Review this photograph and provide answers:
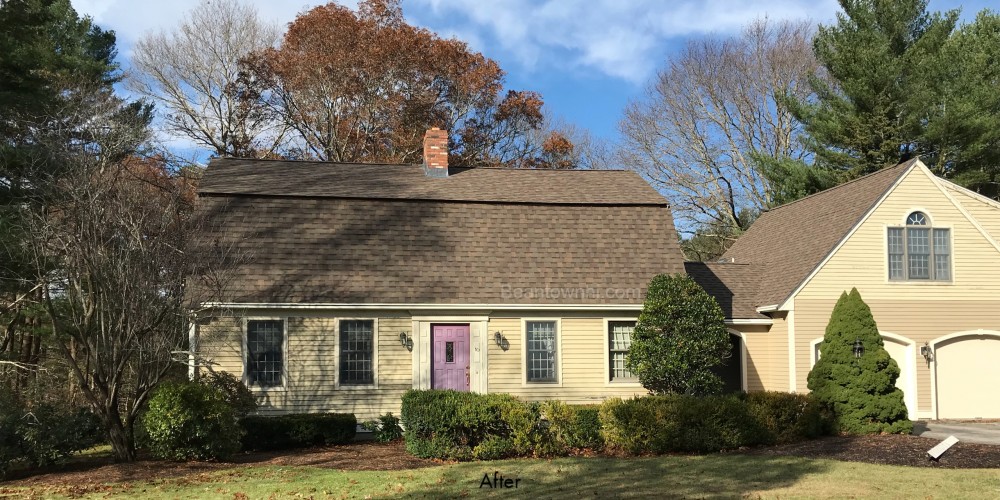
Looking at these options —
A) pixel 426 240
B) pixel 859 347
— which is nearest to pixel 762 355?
pixel 859 347

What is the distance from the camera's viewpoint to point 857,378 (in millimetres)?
16672

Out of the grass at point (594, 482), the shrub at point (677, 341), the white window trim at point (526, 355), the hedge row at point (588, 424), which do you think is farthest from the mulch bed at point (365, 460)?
the white window trim at point (526, 355)

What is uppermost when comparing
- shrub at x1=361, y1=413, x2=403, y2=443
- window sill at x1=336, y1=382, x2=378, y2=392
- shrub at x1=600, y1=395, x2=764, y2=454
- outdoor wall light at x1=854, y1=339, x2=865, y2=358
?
outdoor wall light at x1=854, y1=339, x2=865, y2=358

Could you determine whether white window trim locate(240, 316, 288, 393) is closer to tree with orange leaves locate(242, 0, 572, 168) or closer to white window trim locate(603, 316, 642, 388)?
A: white window trim locate(603, 316, 642, 388)

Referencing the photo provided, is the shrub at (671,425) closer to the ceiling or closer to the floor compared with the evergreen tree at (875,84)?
closer to the floor

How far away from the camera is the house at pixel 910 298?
804 inches

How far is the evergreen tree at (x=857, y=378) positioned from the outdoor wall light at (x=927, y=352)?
4.08 meters

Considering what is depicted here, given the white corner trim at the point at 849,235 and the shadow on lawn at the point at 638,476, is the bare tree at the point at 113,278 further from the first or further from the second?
the white corner trim at the point at 849,235

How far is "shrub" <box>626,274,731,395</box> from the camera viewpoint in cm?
1816

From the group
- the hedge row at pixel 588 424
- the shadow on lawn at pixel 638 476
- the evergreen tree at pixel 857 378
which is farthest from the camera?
the evergreen tree at pixel 857 378

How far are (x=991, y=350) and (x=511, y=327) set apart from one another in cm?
1232

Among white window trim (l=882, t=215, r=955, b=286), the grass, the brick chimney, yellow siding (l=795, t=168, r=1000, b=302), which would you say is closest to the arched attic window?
white window trim (l=882, t=215, r=955, b=286)

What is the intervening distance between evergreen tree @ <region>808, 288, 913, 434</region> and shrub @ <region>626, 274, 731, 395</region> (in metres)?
2.21

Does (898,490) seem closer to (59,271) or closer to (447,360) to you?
(447,360)
